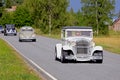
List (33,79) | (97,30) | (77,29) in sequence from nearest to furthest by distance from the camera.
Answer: (33,79), (77,29), (97,30)

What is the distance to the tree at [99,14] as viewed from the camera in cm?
10281

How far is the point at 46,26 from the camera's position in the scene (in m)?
93.5

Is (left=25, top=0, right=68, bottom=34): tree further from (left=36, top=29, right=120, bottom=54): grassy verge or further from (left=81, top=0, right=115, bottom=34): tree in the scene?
(left=81, top=0, right=115, bottom=34): tree

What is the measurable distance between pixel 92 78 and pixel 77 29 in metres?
9.79

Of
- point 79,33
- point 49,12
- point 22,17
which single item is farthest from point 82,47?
point 22,17

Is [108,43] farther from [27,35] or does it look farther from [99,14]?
[99,14]

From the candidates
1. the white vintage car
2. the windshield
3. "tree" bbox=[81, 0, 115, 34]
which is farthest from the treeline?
the white vintage car

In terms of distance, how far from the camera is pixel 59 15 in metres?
94.4

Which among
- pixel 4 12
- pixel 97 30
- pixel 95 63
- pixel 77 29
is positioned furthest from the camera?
pixel 4 12

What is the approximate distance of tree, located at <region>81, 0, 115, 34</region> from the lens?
337 feet

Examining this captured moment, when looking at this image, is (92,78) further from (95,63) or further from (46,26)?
(46,26)

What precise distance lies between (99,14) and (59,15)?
12677 mm

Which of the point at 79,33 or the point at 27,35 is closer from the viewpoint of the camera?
the point at 79,33

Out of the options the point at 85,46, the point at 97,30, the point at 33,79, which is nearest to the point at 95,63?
the point at 85,46
